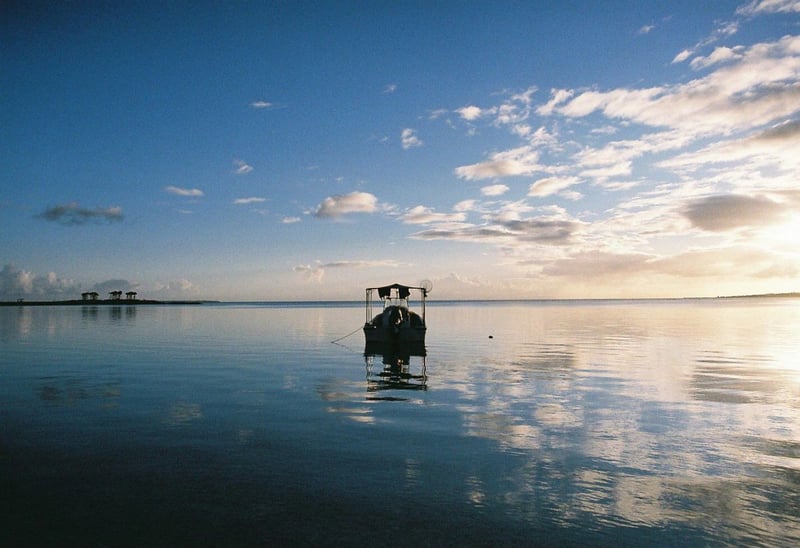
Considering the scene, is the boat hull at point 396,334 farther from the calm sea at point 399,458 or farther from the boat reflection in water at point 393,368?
the calm sea at point 399,458

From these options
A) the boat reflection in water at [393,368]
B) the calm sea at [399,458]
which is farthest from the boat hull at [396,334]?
the calm sea at [399,458]

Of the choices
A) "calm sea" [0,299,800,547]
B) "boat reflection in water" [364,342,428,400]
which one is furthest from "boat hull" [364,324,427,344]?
"calm sea" [0,299,800,547]

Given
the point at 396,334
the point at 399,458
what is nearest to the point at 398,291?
the point at 396,334

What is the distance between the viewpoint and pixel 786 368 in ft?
99.4

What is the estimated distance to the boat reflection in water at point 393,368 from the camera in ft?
82.1

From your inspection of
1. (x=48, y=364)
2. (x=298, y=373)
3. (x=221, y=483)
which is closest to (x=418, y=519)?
(x=221, y=483)

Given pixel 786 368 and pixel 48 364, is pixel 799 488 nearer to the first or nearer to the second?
pixel 786 368

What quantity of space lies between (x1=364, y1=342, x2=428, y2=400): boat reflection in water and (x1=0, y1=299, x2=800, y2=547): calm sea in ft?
1.17

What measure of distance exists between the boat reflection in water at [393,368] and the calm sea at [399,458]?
358 millimetres

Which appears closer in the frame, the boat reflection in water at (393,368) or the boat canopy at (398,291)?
the boat reflection in water at (393,368)

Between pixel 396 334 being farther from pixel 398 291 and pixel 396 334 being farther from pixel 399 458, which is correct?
pixel 399 458

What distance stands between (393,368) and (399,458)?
19.3 m

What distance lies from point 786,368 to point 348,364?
27530mm

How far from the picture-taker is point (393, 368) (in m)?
32.1
